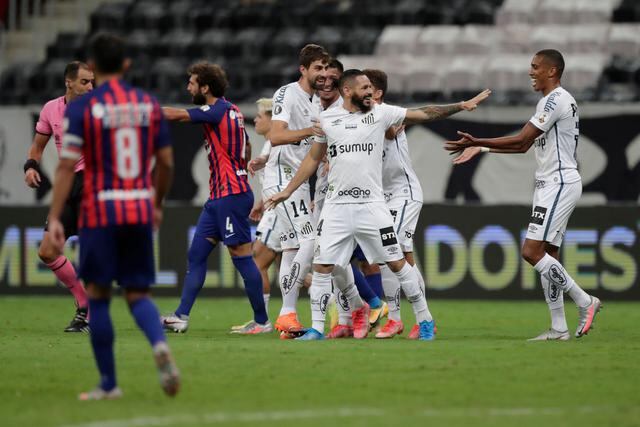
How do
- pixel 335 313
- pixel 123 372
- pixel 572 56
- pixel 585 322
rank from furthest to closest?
pixel 572 56
pixel 335 313
pixel 585 322
pixel 123 372

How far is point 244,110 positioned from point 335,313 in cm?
756

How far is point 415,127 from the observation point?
18.5 meters

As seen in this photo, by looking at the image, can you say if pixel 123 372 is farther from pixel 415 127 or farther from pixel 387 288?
pixel 415 127

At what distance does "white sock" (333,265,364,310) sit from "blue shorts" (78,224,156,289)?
3739 mm

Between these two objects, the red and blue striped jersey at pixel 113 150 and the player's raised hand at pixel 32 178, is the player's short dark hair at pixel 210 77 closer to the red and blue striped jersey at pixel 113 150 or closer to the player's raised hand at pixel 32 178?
the player's raised hand at pixel 32 178

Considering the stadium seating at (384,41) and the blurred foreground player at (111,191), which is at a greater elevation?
the stadium seating at (384,41)

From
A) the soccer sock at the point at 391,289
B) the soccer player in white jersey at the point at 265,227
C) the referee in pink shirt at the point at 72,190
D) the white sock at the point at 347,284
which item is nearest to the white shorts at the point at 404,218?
the soccer sock at the point at 391,289

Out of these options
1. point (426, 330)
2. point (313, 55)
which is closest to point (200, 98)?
point (313, 55)

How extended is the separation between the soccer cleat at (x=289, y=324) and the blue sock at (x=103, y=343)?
3823 millimetres

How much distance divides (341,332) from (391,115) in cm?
207

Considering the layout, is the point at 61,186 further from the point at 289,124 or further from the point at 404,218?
the point at 404,218

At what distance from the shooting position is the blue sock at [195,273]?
1141 centimetres

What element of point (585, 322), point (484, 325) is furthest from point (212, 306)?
point (585, 322)

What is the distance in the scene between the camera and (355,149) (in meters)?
10.3
